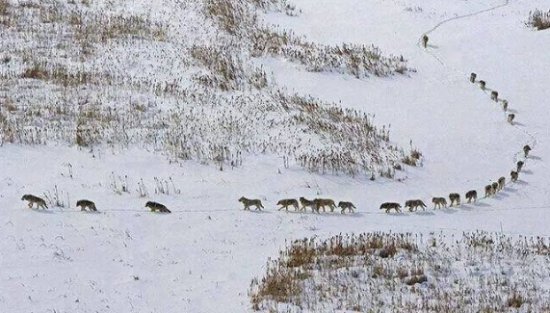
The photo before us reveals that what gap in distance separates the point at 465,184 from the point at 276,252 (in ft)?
24.9

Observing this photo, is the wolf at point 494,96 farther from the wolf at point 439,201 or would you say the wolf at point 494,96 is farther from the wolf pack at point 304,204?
the wolf pack at point 304,204

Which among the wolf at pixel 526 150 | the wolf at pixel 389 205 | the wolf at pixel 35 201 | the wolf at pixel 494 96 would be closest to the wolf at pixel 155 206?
the wolf at pixel 35 201

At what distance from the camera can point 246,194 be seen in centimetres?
1858

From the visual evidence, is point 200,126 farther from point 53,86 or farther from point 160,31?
point 160,31

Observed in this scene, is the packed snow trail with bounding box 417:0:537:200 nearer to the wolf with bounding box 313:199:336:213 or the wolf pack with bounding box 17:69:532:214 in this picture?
the wolf pack with bounding box 17:69:532:214

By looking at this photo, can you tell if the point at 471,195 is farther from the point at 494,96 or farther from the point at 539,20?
the point at 539,20

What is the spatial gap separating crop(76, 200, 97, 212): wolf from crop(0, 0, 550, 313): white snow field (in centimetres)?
19

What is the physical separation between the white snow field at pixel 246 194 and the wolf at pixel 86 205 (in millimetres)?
191

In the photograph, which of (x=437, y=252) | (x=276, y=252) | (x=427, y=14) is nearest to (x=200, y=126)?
(x=276, y=252)

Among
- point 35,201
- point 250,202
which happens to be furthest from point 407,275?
point 35,201

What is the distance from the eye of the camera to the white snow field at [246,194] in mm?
13734

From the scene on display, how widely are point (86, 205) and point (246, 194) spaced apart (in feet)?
13.4

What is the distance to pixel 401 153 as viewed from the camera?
22.2m

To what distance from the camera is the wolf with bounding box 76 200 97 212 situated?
1652 centimetres
